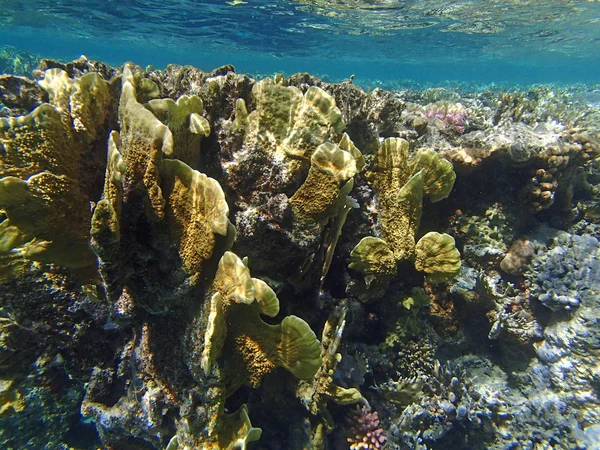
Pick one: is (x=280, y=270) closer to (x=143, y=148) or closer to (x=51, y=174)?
(x=143, y=148)

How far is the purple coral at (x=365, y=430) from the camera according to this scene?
332 cm

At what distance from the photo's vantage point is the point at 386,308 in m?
3.82

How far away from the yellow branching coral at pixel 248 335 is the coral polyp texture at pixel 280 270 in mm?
16

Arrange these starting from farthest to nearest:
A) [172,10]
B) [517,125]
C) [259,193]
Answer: [172,10] → [517,125] → [259,193]

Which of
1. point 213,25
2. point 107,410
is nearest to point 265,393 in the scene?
point 107,410

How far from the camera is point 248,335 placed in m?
2.41

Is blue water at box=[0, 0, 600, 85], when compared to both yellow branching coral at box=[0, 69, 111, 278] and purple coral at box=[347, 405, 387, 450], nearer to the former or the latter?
yellow branching coral at box=[0, 69, 111, 278]

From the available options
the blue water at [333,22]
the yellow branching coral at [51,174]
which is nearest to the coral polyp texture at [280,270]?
the yellow branching coral at [51,174]

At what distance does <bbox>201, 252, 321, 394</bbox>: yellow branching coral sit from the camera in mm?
2053

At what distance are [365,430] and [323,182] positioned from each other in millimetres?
2643

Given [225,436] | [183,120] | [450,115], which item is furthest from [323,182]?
[450,115]

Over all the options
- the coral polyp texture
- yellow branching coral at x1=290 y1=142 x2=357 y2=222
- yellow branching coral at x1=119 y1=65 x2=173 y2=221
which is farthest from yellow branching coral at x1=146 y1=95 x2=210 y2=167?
yellow branching coral at x1=290 y1=142 x2=357 y2=222

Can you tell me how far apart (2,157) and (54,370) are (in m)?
2.51

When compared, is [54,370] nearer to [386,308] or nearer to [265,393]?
[265,393]
